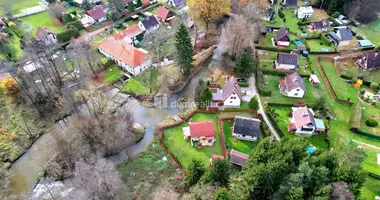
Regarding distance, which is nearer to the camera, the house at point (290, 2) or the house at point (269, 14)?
the house at point (269, 14)

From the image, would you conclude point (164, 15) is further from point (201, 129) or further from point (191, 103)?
point (201, 129)

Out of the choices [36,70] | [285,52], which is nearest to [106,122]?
[36,70]

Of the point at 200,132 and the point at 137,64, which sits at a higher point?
the point at 137,64

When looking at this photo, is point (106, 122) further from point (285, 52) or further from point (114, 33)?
point (285, 52)

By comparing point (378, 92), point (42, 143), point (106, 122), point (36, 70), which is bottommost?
point (378, 92)

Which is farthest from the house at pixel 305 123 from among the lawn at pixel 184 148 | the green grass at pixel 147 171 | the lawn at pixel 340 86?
the green grass at pixel 147 171

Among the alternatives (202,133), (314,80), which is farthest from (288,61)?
(202,133)

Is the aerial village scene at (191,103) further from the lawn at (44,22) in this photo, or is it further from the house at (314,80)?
the lawn at (44,22)
